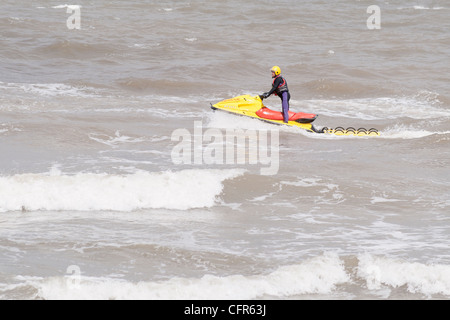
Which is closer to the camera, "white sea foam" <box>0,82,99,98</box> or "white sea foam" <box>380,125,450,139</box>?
"white sea foam" <box>380,125,450,139</box>

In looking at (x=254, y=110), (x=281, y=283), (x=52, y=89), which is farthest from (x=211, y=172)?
(x=52, y=89)

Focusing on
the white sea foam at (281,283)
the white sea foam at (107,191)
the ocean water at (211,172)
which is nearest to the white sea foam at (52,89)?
the ocean water at (211,172)

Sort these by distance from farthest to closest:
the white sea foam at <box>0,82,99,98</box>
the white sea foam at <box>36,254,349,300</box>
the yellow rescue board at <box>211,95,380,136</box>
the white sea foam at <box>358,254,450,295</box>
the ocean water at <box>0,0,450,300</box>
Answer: the white sea foam at <box>0,82,99,98</box>, the yellow rescue board at <box>211,95,380,136</box>, the ocean water at <box>0,0,450,300</box>, the white sea foam at <box>358,254,450,295</box>, the white sea foam at <box>36,254,349,300</box>

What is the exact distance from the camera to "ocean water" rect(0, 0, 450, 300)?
784 centimetres

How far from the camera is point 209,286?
7383mm

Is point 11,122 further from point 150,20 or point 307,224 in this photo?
point 150,20

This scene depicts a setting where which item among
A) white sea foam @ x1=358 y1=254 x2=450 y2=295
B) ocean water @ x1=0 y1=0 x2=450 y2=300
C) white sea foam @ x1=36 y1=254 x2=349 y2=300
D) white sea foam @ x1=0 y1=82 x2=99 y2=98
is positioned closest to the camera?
white sea foam @ x1=36 y1=254 x2=349 y2=300

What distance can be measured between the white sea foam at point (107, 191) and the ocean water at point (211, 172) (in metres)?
0.03

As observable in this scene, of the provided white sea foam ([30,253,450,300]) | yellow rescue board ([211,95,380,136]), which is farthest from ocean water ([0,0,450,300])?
yellow rescue board ([211,95,380,136])

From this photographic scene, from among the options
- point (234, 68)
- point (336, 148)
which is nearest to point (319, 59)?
point (234, 68)

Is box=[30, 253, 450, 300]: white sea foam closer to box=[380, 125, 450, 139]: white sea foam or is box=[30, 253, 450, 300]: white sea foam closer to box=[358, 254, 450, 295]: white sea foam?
box=[358, 254, 450, 295]: white sea foam

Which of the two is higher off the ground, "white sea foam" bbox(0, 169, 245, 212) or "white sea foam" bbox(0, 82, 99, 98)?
"white sea foam" bbox(0, 82, 99, 98)

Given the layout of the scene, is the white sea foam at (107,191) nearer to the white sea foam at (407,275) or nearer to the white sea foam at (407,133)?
the white sea foam at (407,275)

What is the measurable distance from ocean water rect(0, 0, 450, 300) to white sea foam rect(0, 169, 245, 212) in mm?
29
